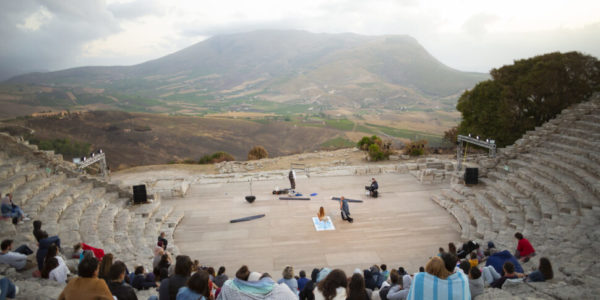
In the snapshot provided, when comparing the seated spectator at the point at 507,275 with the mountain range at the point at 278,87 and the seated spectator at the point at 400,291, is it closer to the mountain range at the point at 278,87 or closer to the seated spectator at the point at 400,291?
the seated spectator at the point at 400,291

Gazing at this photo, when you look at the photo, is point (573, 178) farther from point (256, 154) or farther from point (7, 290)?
point (256, 154)

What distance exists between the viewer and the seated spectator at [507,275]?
19.7ft

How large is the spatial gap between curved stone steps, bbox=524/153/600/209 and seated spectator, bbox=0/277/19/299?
12631mm

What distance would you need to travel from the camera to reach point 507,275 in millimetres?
6105

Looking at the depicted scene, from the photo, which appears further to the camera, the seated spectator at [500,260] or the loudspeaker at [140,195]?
the loudspeaker at [140,195]

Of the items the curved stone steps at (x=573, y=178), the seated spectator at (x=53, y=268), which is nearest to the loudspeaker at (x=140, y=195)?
the seated spectator at (x=53, y=268)

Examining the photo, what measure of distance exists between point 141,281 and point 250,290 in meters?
3.45

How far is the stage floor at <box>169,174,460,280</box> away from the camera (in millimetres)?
9852

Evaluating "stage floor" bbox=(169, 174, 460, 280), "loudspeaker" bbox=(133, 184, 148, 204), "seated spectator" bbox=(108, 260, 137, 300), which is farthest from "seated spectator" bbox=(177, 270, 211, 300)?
"loudspeaker" bbox=(133, 184, 148, 204)

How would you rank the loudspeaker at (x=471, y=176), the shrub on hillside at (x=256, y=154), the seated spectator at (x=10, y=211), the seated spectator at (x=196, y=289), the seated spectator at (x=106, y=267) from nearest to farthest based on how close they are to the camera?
the seated spectator at (x=196, y=289) → the seated spectator at (x=106, y=267) → the seated spectator at (x=10, y=211) → the loudspeaker at (x=471, y=176) → the shrub on hillside at (x=256, y=154)

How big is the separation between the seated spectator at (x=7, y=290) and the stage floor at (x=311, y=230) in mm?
5345

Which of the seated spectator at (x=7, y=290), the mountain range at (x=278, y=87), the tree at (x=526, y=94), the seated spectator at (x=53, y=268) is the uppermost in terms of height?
the mountain range at (x=278, y=87)

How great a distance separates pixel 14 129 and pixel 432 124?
74875 millimetres

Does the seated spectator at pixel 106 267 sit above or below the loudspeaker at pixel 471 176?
above
